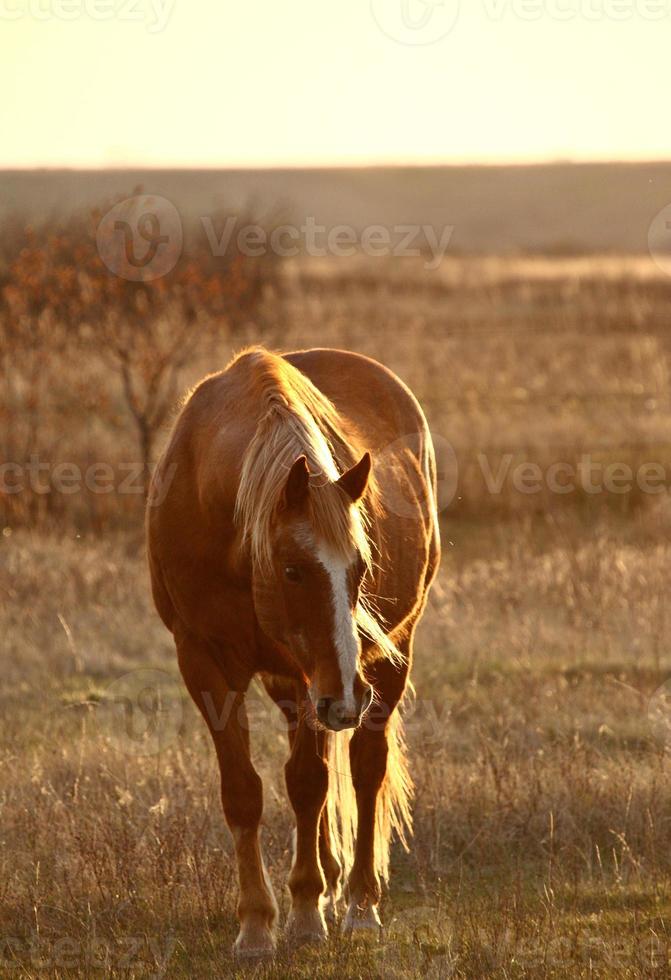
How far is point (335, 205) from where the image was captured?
288 ft

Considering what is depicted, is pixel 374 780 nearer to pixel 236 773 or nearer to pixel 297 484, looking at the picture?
pixel 236 773

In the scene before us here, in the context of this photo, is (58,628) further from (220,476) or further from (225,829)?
(220,476)

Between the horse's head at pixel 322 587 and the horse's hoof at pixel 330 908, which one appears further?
the horse's hoof at pixel 330 908

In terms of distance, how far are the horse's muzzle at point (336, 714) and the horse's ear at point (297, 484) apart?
0.58 metres

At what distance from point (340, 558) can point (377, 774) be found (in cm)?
170

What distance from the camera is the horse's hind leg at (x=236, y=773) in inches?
189

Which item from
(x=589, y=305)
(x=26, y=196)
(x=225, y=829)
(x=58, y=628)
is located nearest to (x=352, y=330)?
(x=589, y=305)

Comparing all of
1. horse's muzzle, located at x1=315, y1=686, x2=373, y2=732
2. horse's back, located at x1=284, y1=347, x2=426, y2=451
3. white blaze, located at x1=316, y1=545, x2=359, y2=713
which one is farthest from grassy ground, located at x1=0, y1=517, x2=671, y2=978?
horse's back, located at x1=284, y1=347, x2=426, y2=451

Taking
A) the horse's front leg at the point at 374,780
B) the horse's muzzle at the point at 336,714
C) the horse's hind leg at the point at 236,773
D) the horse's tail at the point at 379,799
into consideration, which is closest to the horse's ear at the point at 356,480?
the horse's muzzle at the point at 336,714

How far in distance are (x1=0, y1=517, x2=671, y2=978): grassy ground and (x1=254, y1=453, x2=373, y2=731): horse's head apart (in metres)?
1.11

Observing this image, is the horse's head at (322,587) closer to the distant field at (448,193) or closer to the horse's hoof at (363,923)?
the horse's hoof at (363,923)

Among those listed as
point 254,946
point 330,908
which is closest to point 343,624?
point 254,946

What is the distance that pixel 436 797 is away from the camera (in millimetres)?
6035

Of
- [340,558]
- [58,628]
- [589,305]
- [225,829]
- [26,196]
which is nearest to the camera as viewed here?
[340,558]
